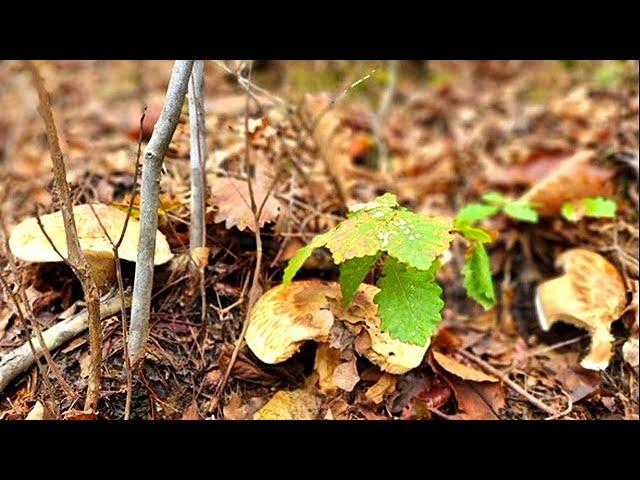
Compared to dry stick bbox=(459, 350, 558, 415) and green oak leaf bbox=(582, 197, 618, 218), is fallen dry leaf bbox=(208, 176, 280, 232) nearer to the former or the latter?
dry stick bbox=(459, 350, 558, 415)

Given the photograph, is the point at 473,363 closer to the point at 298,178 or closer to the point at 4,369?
the point at 298,178

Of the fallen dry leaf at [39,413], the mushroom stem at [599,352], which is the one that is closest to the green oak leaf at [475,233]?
the mushroom stem at [599,352]

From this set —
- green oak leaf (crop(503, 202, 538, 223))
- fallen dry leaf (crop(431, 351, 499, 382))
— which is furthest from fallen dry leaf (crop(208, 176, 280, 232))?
green oak leaf (crop(503, 202, 538, 223))

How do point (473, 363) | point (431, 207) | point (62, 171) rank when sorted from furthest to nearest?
1. point (431, 207)
2. point (473, 363)
3. point (62, 171)

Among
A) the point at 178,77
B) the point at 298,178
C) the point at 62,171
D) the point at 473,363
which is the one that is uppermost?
the point at 178,77

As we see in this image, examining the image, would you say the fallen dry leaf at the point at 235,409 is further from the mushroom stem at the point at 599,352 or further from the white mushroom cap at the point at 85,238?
the mushroom stem at the point at 599,352
